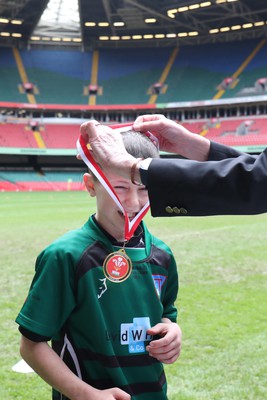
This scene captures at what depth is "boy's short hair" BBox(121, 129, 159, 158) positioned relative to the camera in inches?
75.4

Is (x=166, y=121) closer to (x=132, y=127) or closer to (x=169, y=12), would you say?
(x=132, y=127)

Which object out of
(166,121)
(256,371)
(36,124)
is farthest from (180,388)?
(36,124)

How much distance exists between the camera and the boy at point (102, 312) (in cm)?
182

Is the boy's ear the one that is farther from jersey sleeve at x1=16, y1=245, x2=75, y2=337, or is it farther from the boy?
jersey sleeve at x1=16, y1=245, x2=75, y2=337

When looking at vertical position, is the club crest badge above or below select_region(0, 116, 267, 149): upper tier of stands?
above

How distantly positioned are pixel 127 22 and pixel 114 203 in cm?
4974

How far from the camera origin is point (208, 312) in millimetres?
5480

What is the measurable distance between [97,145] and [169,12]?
4533 cm

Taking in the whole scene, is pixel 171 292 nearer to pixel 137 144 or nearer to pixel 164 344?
pixel 164 344

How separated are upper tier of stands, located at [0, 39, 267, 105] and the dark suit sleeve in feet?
157

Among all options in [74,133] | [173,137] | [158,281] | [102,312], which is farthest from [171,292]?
[74,133]

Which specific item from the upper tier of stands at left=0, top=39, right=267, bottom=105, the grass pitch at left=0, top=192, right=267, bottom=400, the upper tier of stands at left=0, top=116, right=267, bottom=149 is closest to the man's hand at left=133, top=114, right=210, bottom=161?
the grass pitch at left=0, top=192, right=267, bottom=400

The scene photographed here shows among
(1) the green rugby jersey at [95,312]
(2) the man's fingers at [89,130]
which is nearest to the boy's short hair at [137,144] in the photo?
(2) the man's fingers at [89,130]

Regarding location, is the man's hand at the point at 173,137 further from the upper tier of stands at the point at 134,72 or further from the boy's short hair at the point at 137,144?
the upper tier of stands at the point at 134,72
